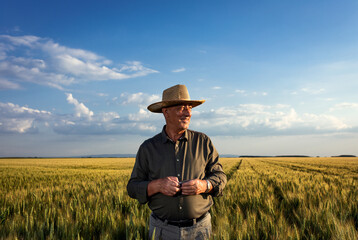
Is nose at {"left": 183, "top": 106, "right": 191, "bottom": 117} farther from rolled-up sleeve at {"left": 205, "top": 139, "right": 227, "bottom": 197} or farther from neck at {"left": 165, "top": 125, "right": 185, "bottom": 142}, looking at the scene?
rolled-up sleeve at {"left": 205, "top": 139, "right": 227, "bottom": 197}

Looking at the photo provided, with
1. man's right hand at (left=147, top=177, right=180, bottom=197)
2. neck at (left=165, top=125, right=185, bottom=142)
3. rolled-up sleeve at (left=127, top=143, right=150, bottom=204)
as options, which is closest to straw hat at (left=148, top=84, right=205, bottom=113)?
neck at (left=165, top=125, right=185, bottom=142)

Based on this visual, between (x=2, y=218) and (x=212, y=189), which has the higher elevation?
(x=212, y=189)

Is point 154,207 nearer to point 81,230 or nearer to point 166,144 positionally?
point 166,144

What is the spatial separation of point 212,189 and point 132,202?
272 centimetres

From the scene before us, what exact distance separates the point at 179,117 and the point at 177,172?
0.53 m

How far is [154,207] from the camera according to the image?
255cm

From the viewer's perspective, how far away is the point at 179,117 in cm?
254

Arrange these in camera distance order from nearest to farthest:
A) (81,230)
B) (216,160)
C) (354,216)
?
(216,160) < (81,230) < (354,216)

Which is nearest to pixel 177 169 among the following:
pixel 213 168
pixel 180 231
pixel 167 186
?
pixel 167 186

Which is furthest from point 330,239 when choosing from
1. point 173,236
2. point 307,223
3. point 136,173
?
point 136,173

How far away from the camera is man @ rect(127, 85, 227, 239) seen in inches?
95.6

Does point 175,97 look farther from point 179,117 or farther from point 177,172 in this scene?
point 177,172

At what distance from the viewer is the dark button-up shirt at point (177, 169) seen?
244 centimetres

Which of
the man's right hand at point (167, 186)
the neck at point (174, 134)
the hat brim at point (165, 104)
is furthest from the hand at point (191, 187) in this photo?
the hat brim at point (165, 104)
